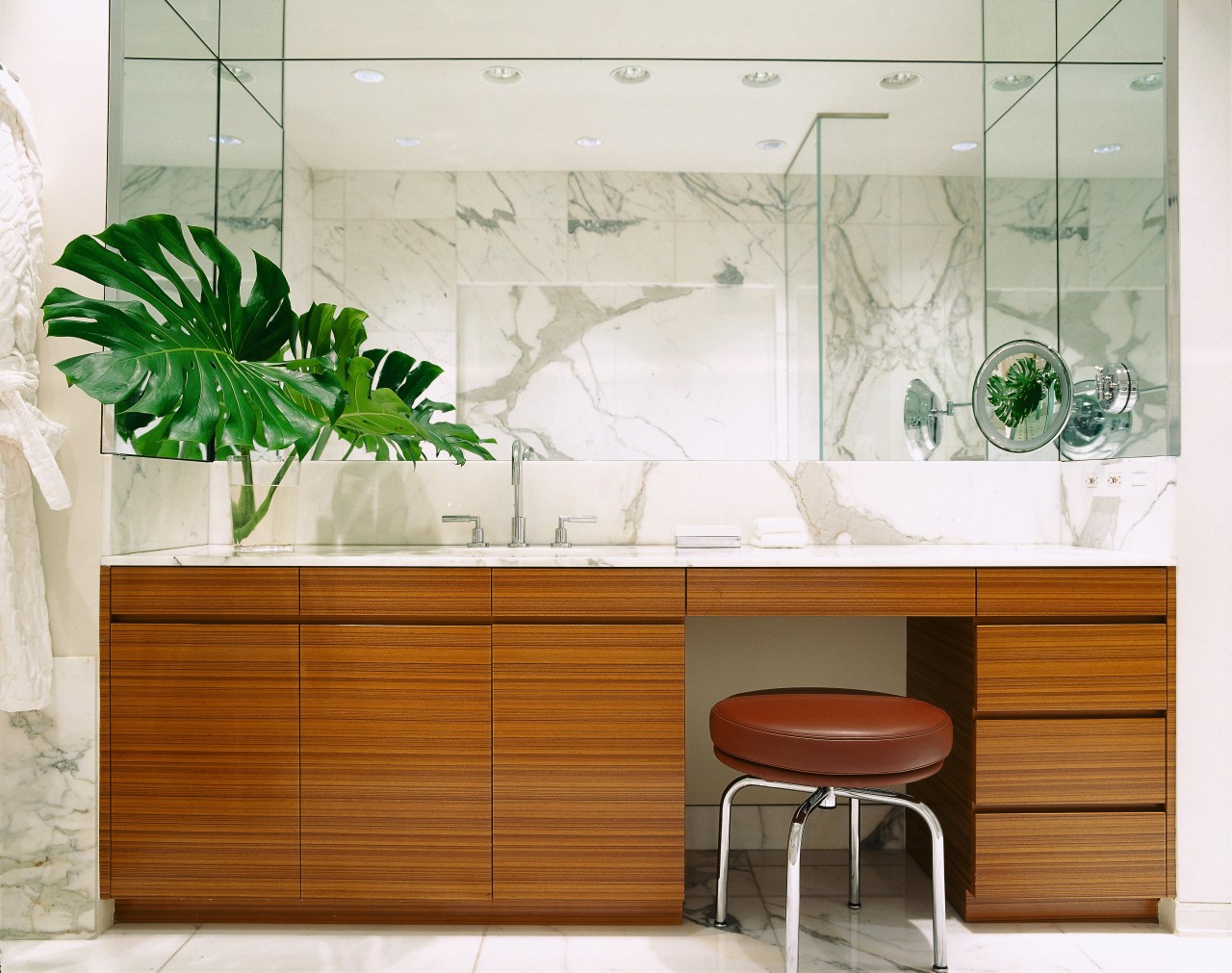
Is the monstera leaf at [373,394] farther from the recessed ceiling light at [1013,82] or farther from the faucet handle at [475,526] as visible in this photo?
the recessed ceiling light at [1013,82]

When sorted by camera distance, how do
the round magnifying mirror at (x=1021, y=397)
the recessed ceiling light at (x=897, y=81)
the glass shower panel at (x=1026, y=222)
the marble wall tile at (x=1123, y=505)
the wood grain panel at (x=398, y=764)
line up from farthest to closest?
the recessed ceiling light at (x=897, y=81) < the glass shower panel at (x=1026, y=222) < the round magnifying mirror at (x=1021, y=397) < the marble wall tile at (x=1123, y=505) < the wood grain panel at (x=398, y=764)

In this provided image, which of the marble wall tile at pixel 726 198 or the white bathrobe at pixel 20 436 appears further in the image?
the marble wall tile at pixel 726 198

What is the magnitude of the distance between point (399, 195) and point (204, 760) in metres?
1.59

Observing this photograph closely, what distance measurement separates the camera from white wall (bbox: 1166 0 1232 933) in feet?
6.41

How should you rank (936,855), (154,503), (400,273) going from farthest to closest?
1. (400,273)
2. (154,503)
3. (936,855)

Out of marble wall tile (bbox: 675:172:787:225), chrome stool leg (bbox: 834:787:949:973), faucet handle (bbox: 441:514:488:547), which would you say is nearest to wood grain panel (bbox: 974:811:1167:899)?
chrome stool leg (bbox: 834:787:949:973)

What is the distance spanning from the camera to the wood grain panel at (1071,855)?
75.9 inches

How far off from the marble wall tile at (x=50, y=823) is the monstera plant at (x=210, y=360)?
57 centimetres

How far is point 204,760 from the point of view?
1.92 m

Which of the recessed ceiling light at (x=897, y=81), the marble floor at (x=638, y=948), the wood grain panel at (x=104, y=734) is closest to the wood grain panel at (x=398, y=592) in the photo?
the wood grain panel at (x=104, y=734)

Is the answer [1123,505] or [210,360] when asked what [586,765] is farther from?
[1123,505]

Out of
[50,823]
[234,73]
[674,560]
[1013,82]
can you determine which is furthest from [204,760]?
[1013,82]

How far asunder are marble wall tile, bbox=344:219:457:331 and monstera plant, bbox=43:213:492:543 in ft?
1.24

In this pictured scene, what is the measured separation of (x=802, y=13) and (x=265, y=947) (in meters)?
2.77
